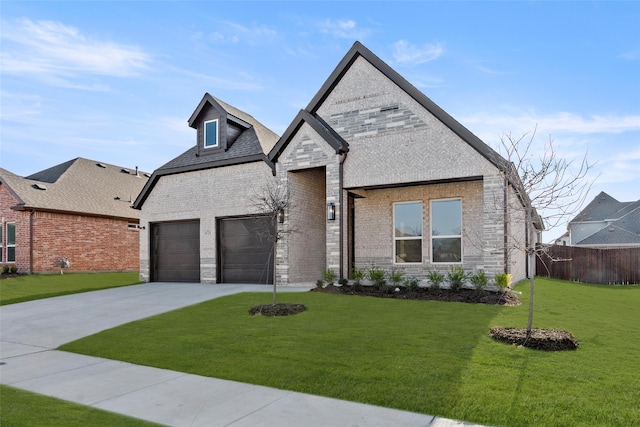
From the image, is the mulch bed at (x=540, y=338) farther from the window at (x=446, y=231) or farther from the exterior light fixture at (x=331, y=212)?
the exterior light fixture at (x=331, y=212)

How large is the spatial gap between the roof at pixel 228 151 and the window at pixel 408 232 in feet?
16.7

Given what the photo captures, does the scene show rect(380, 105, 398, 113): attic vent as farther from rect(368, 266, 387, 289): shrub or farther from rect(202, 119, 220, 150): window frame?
rect(202, 119, 220, 150): window frame

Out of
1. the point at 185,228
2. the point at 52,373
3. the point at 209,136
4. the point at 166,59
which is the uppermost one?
the point at 166,59

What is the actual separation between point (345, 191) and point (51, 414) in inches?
422

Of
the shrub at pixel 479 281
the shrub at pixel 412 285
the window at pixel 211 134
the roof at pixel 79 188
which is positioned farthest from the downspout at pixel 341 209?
the roof at pixel 79 188

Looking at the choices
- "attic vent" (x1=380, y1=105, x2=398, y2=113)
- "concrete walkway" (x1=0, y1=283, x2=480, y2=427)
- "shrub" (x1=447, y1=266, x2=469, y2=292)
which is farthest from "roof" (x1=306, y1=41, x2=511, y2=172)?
"concrete walkway" (x1=0, y1=283, x2=480, y2=427)

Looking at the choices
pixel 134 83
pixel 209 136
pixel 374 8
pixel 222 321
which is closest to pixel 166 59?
pixel 134 83

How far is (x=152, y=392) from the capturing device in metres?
5.30

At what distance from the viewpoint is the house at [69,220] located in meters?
22.2

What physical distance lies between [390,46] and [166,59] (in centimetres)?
769

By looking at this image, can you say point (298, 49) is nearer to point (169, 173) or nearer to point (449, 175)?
point (449, 175)

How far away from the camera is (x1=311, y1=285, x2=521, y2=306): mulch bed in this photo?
10.7 m

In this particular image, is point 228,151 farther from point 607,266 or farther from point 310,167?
point 607,266

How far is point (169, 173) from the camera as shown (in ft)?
59.7
